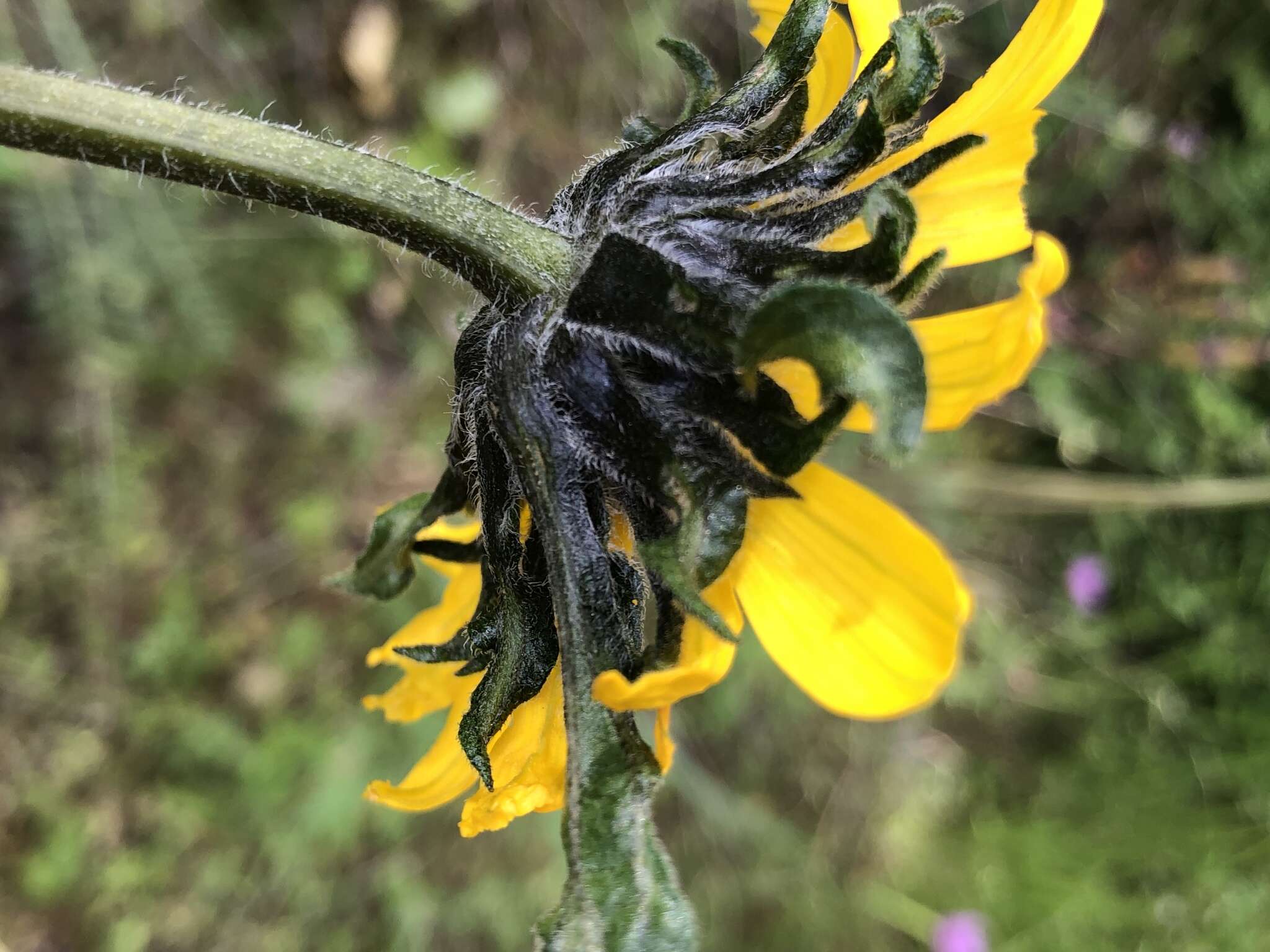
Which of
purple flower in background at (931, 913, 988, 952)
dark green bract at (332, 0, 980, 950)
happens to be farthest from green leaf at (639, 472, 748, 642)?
purple flower in background at (931, 913, 988, 952)

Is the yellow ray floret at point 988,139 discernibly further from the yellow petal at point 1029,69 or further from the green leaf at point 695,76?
the green leaf at point 695,76

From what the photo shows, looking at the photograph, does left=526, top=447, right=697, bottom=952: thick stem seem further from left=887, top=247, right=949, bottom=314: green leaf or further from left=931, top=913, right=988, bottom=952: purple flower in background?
left=931, top=913, right=988, bottom=952: purple flower in background

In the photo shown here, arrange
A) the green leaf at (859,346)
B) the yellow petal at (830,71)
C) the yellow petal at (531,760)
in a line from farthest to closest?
the yellow petal at (830,71), the yellow petal at (531,760), the green leaf at (859,346)

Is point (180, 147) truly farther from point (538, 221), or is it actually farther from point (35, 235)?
point (35, 235)

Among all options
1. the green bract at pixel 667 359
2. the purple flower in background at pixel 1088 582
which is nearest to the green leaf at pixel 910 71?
the green bract at pixel 667 359

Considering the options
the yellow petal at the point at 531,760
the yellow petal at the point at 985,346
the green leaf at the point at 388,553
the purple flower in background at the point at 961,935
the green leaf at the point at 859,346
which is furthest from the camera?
the purple flower in background at the point at 961,935

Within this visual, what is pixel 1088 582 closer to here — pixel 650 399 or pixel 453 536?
pixel 453 536

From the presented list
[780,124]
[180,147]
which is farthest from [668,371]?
[180,147]
